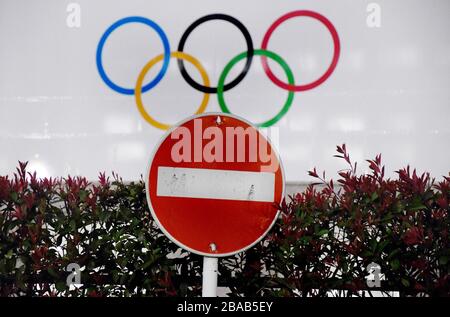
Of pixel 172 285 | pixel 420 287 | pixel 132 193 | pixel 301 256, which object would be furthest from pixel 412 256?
pixel 132 193

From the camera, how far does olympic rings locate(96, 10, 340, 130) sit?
498 cm

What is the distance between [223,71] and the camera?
16.8 feet

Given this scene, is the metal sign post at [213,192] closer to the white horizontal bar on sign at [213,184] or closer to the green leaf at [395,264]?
the white horizontal bar on sign at [213,184]

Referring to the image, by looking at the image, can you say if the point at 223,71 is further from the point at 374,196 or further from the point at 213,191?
the point at 213,191

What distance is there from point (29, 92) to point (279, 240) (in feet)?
12.9

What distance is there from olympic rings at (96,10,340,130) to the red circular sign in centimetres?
339

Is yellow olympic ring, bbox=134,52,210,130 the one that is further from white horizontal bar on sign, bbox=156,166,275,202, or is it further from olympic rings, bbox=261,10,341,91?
white horizontal bar on sign, bbox=156,166,275,202

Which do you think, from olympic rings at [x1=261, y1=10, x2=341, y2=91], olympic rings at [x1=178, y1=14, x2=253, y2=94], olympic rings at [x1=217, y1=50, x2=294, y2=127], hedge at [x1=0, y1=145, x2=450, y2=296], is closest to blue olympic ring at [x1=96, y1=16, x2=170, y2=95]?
olympic rings at [x1=178, y1=14, x2=253, y2=94]

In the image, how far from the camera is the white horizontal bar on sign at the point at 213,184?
158 centimetres

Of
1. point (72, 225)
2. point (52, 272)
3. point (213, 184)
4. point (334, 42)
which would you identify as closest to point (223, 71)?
point (334, 42)

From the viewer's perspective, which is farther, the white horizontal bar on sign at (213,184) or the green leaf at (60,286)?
the green leaf at (60,286)

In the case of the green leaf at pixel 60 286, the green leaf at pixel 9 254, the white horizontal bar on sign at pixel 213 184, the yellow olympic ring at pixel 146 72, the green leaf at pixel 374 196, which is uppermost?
the yellow olympic ring at pixel 146 72

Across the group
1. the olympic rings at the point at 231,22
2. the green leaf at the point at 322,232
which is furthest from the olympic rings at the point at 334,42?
the green leaf at the point at 322,232
